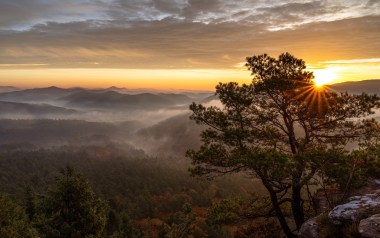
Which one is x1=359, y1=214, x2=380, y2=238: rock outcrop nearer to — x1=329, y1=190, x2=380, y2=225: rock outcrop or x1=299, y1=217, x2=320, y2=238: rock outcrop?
x1=329, y1=190, x2=380, y2=225: rock outcrop

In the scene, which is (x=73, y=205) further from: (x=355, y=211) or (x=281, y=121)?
(x=355, y=211)

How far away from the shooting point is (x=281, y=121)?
20.3 meters

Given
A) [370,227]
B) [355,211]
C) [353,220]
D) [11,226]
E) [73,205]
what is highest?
[370,227]

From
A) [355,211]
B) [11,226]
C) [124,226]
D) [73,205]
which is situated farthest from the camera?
[124,226]

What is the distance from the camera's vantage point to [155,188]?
186 m

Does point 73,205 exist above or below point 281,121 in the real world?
below

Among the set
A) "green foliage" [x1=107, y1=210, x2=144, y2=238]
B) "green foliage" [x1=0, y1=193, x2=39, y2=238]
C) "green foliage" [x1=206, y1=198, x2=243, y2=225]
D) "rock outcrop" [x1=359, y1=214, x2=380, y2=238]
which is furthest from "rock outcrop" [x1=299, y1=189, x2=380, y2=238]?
"green foliage" [x1=107, y1=210, x2=144, y2=238]

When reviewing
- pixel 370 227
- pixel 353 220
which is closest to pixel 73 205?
pixel 353 220

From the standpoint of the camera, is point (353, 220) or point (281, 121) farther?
point (281, 121)

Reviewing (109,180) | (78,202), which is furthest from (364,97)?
(109,180)

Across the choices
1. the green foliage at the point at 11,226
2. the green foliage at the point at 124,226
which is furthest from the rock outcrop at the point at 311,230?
the green foliage at the point at 124,226

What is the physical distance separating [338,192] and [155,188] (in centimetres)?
17439

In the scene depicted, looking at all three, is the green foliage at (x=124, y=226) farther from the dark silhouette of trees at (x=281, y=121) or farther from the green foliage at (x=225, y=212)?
the dark silhouette of trees at (x=281, y=121)

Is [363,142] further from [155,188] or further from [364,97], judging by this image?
[155,188]
